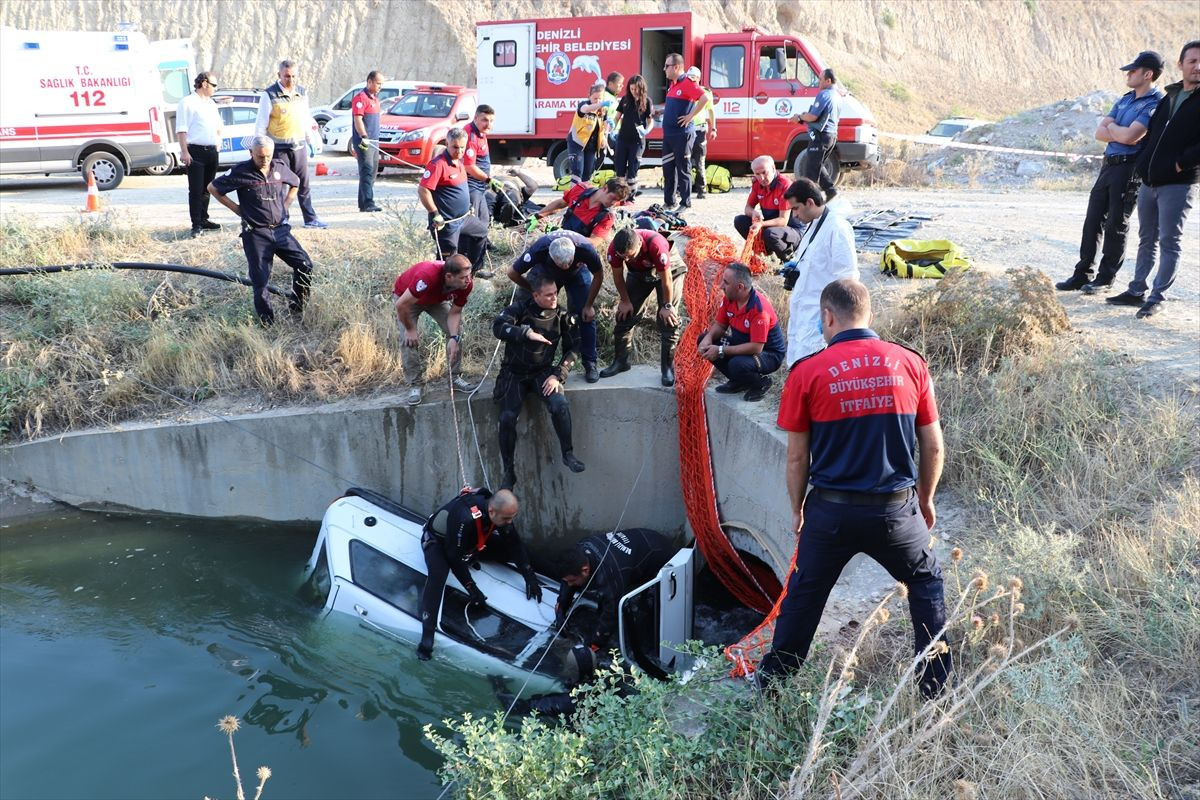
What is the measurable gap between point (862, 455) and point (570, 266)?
14.2 feet

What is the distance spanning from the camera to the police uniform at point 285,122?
10.1 m

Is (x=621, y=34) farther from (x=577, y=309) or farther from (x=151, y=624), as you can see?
(x=151, y=624)

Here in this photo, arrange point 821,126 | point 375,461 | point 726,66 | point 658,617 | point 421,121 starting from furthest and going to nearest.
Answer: point 421,121
point 726,66
point 821,126
point 375,461
point 658,617

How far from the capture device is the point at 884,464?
377 cm

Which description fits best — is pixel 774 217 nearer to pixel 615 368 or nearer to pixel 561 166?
pixel 615 368

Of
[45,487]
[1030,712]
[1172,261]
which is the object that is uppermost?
[1172,261]

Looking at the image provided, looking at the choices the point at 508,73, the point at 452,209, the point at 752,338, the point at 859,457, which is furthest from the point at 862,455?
the point at 508,73

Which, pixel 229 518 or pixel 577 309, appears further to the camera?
pixel 229 518

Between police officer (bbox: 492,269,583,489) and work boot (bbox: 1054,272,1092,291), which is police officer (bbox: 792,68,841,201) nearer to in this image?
work boot (bbox: 1054,272,1092,291)

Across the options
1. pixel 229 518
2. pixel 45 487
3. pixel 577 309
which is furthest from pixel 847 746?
pixel 45 487

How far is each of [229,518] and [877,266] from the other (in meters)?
7.17

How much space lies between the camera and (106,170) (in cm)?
1548

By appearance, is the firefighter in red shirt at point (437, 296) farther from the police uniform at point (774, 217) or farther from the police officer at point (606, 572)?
the police uniform at point (774, 217)

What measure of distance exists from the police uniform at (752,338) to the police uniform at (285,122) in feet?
17.0
